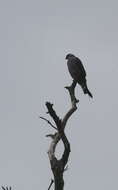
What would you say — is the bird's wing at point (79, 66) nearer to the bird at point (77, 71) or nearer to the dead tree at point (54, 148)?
the bird at point (77, 71)

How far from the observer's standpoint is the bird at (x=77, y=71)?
53.8 ft

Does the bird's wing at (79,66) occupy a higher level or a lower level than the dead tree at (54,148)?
higher

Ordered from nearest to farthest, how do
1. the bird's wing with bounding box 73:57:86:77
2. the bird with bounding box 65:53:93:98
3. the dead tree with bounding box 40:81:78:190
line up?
1. the dead tree with bounding box 40:81:78:190
2. the bird with bounding box 65:53:93:98
3. the bird's wing with bounding box 73:57:86:77

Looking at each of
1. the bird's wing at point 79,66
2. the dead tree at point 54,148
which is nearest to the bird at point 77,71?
the bird's wing at point 79,66

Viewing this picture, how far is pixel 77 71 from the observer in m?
17.5

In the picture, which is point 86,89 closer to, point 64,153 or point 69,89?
point 69,89

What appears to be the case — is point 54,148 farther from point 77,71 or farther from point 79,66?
point 79,66

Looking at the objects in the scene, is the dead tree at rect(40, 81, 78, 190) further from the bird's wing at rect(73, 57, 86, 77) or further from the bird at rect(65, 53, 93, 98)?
the bird's wing at rect(73, 57, 86, 77)

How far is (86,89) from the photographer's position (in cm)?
1631

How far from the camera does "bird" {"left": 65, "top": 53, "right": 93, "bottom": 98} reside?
16.4m

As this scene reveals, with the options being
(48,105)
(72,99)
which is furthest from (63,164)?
(72,99)

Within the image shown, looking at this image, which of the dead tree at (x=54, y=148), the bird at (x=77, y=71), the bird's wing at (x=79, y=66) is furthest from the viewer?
the bird's wing at (x=79, y=66)

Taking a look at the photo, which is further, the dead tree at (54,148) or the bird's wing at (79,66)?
the bird's wing at (79,66)

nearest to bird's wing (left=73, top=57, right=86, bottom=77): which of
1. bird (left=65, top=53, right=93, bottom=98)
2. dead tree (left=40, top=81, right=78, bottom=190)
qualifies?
bird (left=65, top=53, right=93, bottom=98)
